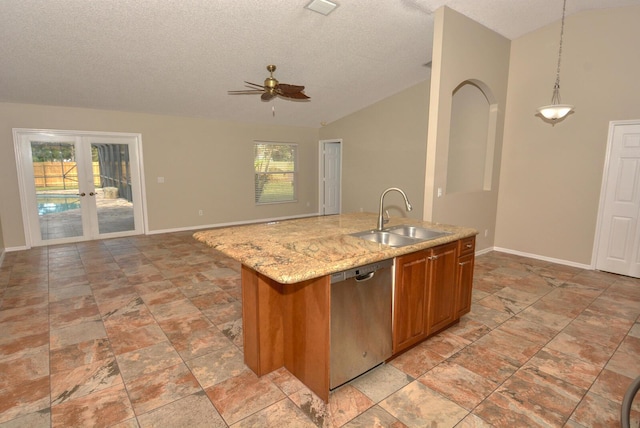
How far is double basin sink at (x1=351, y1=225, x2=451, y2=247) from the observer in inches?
102

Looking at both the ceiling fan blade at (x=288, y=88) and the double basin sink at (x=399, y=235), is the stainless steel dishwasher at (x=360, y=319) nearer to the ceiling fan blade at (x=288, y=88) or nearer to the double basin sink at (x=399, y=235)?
the double basin sink at (x=399, y=235)

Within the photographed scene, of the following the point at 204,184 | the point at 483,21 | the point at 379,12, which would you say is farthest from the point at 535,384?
the point at 204,184

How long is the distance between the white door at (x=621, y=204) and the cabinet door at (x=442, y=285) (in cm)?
320

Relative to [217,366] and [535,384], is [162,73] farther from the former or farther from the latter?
[535,384]

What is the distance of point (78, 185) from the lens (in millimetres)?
5719

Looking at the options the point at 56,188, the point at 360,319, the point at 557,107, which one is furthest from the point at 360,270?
the point at 56,188

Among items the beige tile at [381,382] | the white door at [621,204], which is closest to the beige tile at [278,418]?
the beige tile at [381,382]

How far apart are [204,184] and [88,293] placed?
3.67m

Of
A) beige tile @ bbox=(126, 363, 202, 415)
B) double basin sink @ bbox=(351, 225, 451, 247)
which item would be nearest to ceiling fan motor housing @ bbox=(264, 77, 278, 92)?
double basin sink @ bbox=(351, 225, 451, 247)

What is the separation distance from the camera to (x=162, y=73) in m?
4.64

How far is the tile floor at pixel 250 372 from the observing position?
1871 millimetres

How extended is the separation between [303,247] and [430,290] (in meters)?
1.05

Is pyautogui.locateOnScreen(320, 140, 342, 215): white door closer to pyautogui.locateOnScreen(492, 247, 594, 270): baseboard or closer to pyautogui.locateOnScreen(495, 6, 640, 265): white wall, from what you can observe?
pyautogui.locateOnScreen(492, 247, 594, 270): baseboard

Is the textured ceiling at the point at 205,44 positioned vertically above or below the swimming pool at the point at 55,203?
above
